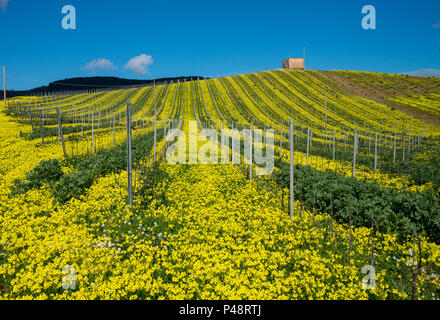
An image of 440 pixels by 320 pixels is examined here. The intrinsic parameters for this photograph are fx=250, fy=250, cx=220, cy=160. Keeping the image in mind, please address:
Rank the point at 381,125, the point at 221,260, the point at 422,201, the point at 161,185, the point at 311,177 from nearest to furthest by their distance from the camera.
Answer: the point at 221,260 < the point at 422,201 < the point at 311,177 < the point at 161,185 < the point at 381,125

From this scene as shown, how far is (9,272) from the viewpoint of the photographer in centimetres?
571

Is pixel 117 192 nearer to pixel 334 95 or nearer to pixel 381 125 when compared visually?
pixel 381 125

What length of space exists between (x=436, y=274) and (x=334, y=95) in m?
82.4

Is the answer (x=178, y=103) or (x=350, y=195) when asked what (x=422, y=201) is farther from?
(x=178, y=103)

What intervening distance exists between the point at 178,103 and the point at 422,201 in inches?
2970

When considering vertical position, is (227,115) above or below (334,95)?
below
